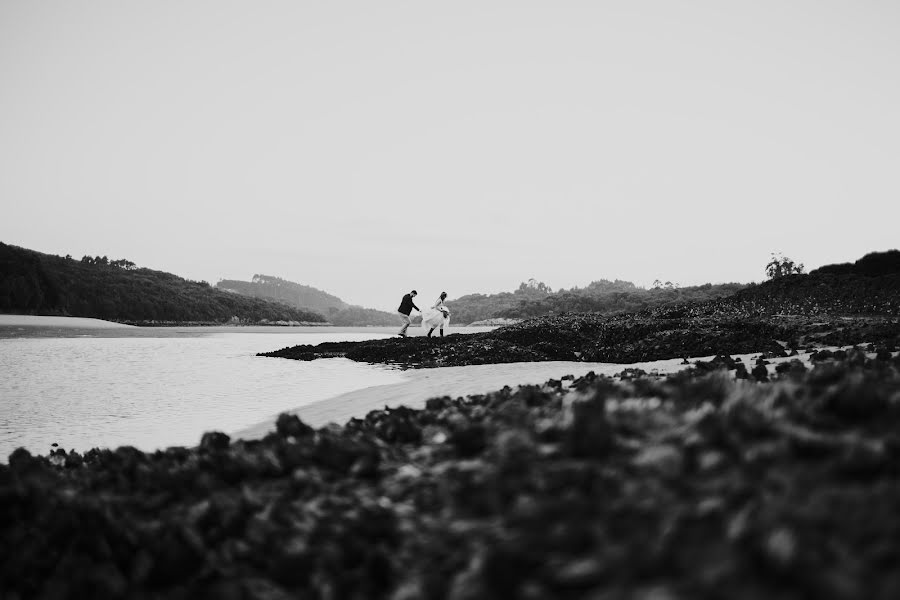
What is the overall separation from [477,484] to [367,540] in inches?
21.3

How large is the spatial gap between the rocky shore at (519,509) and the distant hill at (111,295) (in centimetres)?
7088

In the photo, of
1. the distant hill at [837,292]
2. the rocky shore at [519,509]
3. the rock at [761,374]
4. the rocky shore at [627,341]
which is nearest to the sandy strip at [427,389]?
the rocky shore at [627,341]

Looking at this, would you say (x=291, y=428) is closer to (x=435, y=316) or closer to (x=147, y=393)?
(x=147, y=393)

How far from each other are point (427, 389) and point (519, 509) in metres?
7.50

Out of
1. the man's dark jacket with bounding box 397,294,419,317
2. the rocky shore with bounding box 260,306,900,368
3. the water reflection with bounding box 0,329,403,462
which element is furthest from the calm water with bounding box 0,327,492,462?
the man's dark jacket with bounding box 397,294,419,317

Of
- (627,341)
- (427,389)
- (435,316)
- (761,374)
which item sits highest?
(435,316)

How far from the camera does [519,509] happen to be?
79.5 inches

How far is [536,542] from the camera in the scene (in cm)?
182

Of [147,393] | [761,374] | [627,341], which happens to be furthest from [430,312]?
[761,374]

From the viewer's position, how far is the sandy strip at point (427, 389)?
A: 7441 mm

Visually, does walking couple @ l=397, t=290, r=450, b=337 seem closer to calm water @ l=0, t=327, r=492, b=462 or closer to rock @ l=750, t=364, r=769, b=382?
calm water @ l=0, t=327, r=492, b=462

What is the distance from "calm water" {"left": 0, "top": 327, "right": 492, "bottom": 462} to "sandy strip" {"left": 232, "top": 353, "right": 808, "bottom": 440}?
0.66 meters

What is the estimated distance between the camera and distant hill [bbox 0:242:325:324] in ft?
199

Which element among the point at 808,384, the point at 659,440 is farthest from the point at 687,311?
the point at 659,440
